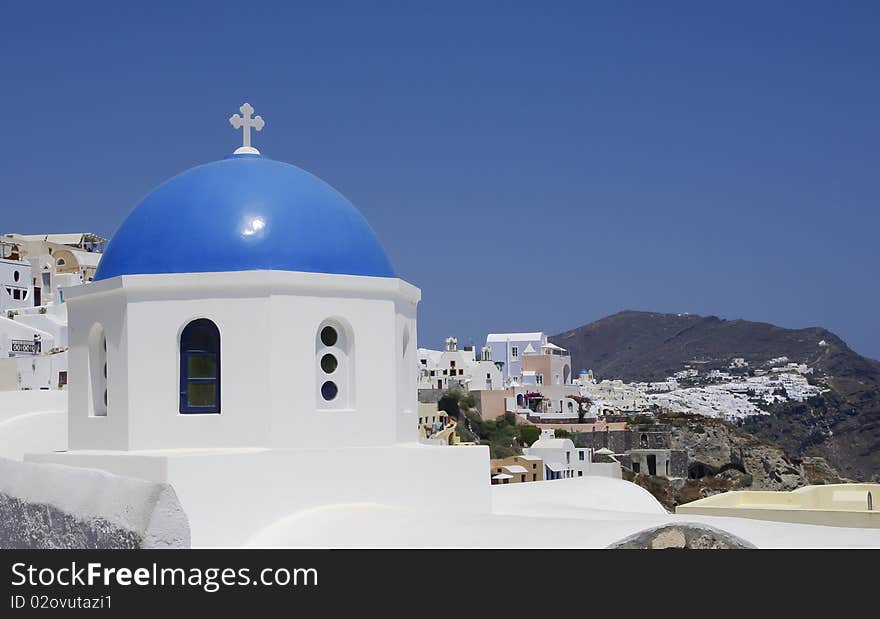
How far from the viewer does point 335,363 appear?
37.3 ft

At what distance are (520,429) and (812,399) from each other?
71597mm

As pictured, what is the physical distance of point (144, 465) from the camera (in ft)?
32.5

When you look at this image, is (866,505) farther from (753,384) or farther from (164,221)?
(753,384)

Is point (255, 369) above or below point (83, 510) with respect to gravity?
above

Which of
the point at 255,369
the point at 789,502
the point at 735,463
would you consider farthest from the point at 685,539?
the point at 735,463

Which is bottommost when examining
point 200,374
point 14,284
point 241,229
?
point 200,374

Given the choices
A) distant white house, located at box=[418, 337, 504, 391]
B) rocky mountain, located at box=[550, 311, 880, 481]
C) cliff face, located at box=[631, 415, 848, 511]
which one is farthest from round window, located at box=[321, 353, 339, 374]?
rocky mountain, located at box=[550, 311, 880, 481]

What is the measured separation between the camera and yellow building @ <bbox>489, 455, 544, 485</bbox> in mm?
40312

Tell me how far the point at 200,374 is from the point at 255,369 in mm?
609

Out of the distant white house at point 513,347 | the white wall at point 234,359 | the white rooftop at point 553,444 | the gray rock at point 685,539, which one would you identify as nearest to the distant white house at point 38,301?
the white wall at point 234,359

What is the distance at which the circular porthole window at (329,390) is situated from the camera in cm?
1129

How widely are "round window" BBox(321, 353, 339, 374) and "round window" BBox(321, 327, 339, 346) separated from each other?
125 millimetres

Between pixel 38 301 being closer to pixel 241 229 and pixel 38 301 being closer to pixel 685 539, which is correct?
pixel 241 229
